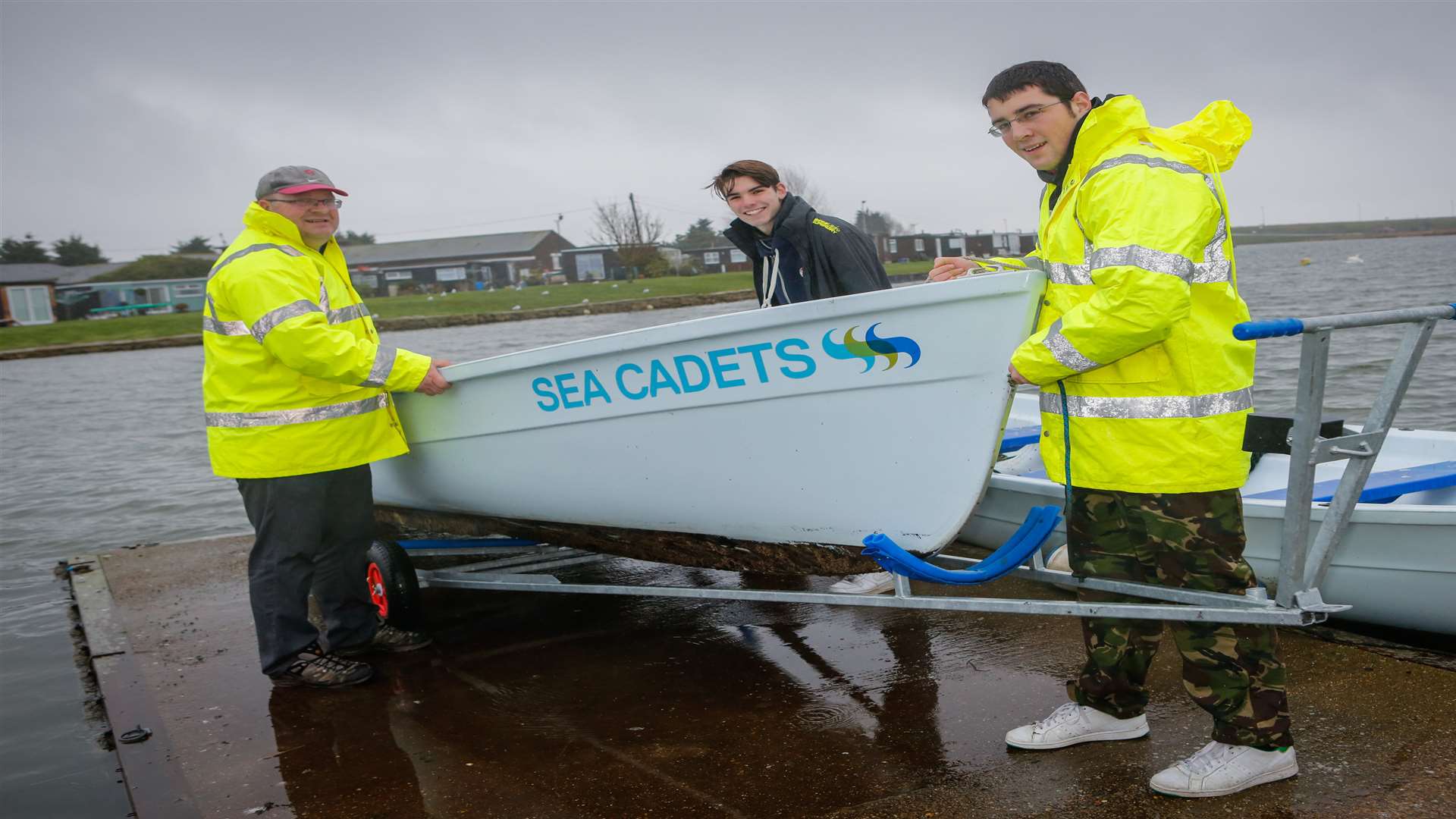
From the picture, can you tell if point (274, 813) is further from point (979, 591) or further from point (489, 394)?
point (979, 591)

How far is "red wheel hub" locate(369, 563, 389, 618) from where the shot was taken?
4.33 meters

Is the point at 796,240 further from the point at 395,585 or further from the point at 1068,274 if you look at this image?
the point at 395,585

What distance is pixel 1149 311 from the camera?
2.26 meters

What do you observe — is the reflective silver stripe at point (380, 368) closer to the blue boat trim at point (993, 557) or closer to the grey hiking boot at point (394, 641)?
the grey hiking boot at point (394, 641)

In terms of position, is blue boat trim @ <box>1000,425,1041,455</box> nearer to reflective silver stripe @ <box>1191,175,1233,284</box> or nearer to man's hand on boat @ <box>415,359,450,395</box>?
man's hand on boat @ <box>415,359,450,395</box>

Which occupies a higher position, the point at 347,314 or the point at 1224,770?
the point at 347,314

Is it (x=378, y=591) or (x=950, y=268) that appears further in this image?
(x=378, y=591)

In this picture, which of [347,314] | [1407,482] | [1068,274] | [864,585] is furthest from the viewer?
[864,585]

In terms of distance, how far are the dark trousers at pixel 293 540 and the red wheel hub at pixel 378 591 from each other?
29cm

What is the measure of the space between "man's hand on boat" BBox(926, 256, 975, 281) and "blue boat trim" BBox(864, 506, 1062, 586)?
2.36 feet

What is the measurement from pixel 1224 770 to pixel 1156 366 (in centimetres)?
100

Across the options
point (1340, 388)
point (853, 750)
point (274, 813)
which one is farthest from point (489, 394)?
point (1340, 388)

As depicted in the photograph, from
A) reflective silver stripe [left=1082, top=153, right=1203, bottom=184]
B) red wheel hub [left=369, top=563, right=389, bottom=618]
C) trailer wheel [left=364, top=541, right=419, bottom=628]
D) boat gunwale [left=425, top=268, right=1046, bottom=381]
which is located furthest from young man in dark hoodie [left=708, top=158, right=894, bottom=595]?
red wheel hub [left=369, top=563, right=389, bottom=618]

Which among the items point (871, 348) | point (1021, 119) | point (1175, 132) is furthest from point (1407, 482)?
point (1021, 119)
